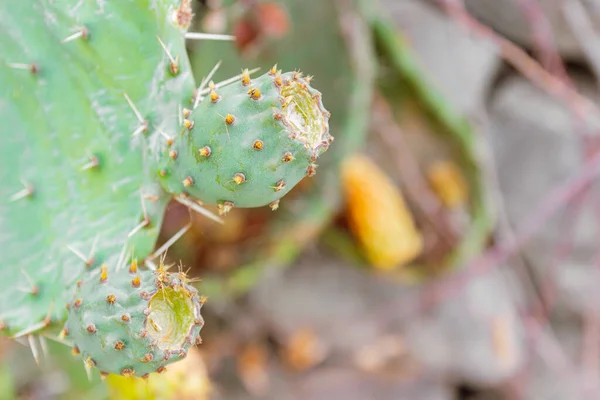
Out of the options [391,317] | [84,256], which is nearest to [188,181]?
[84,256]

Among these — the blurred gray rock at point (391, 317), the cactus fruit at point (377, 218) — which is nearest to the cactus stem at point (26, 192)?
the cactus fruit at point (377, 218)

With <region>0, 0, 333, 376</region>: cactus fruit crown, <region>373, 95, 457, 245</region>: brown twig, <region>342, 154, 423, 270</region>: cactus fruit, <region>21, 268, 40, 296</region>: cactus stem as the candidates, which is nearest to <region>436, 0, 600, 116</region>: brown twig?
<region>373, 95, 457, 245</region>: brown twig

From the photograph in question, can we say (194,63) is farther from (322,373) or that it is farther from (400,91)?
(322,373)

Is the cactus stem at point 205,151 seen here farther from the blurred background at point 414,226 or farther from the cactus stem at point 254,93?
the blurred background at point 414,226

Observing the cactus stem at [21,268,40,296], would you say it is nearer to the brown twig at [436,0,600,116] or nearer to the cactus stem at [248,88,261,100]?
the cactus stem at [248,88,261,100]

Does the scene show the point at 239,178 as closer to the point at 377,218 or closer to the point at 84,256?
the point at 84,256

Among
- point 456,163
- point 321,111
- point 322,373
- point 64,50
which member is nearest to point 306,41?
point 456,163
